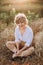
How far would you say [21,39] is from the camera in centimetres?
199

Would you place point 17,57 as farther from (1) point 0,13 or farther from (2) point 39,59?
(1) point 0,13

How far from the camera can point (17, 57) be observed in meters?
1.95

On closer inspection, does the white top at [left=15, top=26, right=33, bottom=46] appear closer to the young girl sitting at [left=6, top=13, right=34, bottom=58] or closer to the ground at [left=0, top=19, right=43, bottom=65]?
the young girl sitting at [left=6, top=13, right=34, bottom=58]

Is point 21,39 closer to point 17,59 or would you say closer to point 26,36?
point 26,36

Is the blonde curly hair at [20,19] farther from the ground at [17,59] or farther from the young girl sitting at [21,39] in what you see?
the ground at [17,59]

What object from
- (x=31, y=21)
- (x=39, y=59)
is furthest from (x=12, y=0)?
(x=39, y=59)


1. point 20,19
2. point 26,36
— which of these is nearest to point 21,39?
point 26,36

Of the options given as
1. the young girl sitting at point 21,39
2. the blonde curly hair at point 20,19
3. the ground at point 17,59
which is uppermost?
the blonde curly hair at point 20,19

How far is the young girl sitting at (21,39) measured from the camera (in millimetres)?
1937

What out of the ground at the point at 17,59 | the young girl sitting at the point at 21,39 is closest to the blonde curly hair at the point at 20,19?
the young girl sitting at the point at 21,39

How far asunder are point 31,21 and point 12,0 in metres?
0.28

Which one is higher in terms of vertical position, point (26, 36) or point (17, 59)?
point (26, 36)

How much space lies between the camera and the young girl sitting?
194 cm

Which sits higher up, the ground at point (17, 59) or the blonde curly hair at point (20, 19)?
the blonde curly hair at point (20, 19)
